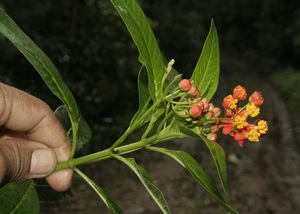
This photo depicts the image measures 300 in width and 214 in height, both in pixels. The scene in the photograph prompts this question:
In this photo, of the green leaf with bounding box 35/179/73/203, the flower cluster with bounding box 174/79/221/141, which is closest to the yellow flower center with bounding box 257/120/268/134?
the flower cluster with bounding box 174/79/221/141

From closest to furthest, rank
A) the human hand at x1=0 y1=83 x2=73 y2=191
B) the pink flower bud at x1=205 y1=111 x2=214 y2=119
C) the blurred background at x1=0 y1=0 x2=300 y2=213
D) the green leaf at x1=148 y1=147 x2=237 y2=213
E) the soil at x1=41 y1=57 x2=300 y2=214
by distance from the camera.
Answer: the green leaf at x1=148 y1=147 x2=237 y2=213
the pink flower bud at x1=205 y1=111 x2=214 y2=119
the human hand at x1=0 y1=83 x2=73 y2=191
the soil at x1=41 y1=57 x2=300 y2=214
the blurred background at x1=0 y1=0 x2=300 y2=213

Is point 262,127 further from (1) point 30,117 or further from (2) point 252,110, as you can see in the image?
(1) point 30,117

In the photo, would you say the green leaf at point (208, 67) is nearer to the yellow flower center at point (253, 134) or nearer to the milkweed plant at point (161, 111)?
the milkweed plant at point (161, 111)

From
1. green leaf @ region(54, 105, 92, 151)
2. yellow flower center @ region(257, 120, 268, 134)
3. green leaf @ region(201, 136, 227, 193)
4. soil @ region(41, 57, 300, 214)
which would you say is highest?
yellow flower center @ region(257, 120, 268, 134)

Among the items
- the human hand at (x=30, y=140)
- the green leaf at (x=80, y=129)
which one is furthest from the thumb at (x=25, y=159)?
the green leaf at (x=80, y=129)

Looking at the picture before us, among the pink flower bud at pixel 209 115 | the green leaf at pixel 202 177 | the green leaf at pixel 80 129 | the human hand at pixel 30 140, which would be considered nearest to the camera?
the green leaf at pixel 202 177

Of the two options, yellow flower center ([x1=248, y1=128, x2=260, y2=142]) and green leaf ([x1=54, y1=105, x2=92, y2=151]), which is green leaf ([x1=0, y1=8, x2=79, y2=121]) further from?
yellow flower center ([x1=248, y1=128, x2=260, y2=142])

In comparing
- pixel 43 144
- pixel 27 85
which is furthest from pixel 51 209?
pixel 43 144
